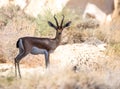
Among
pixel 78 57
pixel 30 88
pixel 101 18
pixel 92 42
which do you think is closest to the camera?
pixel 30 88

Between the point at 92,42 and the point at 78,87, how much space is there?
749cm

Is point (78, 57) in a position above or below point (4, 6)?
below

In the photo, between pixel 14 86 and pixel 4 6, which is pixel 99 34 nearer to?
pixel 4 6

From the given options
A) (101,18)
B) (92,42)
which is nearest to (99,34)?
(92,42)

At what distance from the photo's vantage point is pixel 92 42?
704 inches

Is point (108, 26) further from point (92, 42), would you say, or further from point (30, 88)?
point (30, 88)

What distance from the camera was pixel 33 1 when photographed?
24.0 meters

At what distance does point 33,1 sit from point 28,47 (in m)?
12.1

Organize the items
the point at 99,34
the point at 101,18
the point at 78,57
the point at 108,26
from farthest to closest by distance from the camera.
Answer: the point at 101,18, the point at 108,26, the point at 99,34, the point at 78,57

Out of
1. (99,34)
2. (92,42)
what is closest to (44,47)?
(92,42)

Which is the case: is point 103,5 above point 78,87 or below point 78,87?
above

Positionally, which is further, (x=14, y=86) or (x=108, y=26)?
(x=108, y=26)

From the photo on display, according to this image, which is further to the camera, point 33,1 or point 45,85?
point 33,1

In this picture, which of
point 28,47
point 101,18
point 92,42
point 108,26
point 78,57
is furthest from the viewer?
point 101,18
